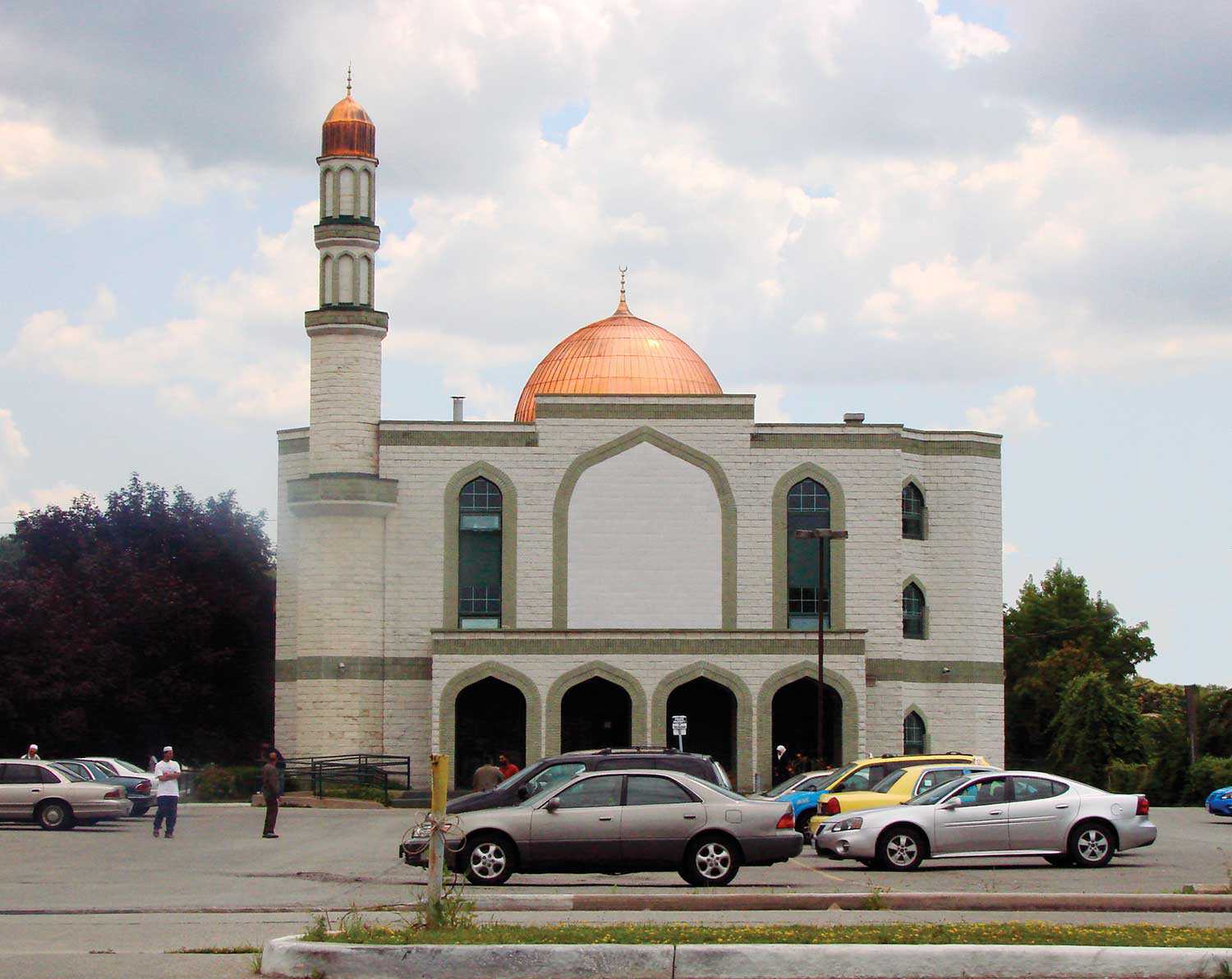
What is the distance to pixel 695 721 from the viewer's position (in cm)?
5497

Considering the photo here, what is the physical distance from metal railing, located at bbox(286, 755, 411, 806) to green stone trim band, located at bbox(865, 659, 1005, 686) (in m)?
13.2

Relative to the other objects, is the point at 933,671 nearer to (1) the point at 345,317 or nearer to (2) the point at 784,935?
(1) the point at 345,317

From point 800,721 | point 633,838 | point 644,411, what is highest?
point 644,411

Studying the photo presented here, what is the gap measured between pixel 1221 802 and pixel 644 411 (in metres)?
20.6

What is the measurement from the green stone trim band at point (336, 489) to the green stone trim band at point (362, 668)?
14.1 ft

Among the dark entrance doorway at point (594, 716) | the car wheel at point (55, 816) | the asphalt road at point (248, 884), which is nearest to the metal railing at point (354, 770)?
the dark entrance doorway at point (594, 716)

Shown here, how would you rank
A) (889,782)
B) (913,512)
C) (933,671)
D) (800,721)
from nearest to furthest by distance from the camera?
(889,782) → (800,721) → (933,671) → (913,512)

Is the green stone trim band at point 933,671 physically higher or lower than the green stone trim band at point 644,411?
lower

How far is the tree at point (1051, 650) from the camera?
78375 millimetres

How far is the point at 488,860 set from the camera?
2172 centimetres

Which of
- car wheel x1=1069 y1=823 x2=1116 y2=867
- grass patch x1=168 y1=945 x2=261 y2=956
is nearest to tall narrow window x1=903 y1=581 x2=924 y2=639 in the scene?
car wheel x1=1069 y1=823 x2=1116 y2=867

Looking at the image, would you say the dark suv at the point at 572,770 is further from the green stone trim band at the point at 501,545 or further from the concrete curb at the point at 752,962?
the green stone trim band at the point at 501,545

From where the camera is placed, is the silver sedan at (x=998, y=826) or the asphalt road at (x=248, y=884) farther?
the silver sedan at (x=998, y=826)

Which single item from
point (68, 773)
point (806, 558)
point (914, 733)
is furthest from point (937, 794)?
point (914, 733)
